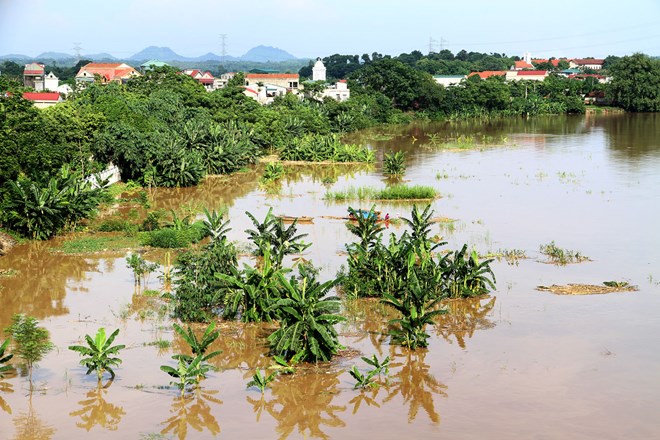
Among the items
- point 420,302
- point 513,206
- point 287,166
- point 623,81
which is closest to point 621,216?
point 513,206

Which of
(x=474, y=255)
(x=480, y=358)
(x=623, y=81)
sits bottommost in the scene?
(x=480, y=358)

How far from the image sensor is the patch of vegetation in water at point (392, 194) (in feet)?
93.2

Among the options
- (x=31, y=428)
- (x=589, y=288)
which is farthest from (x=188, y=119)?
(x=31, y=428)

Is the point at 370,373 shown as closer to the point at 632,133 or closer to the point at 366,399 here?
the point at 366,399

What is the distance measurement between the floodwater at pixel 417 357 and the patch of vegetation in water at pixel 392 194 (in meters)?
2.17

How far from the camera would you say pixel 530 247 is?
21422 millimetres

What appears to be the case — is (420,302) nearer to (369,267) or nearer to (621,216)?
(369,267)

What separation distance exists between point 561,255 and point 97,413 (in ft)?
39.1

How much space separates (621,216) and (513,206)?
10.9 feet

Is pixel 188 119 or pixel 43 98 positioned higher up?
pixel 43 98

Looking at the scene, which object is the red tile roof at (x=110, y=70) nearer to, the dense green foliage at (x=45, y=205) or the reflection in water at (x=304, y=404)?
the dense green foliage at (x=45, y=205)

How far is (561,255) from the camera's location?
795 inches

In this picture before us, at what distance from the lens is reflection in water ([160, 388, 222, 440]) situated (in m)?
11.6

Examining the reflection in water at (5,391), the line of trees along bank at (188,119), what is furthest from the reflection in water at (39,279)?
the reflection in water at (5,391)
